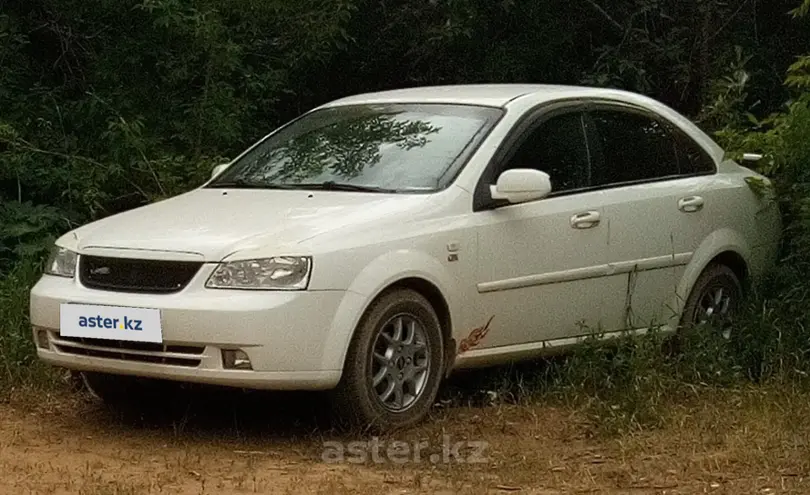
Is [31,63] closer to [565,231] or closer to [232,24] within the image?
[232,24]

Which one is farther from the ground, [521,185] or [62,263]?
[521,185]

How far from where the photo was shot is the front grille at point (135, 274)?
240 inches

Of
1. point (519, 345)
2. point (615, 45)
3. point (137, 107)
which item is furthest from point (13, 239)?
point (615, 45)

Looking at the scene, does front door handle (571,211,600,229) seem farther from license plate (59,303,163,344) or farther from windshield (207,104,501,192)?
license plate (59,303,163,344)

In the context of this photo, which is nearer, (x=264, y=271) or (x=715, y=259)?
(x=264, y=271)

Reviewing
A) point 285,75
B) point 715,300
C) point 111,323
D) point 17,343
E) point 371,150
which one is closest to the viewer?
point 111,323

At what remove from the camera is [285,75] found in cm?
1095

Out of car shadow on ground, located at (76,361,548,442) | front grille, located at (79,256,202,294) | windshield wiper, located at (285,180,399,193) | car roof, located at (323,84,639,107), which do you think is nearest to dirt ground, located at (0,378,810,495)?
car shadow on ground, located at (76,361,548,442)

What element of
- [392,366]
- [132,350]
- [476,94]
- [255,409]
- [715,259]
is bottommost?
[255,409]

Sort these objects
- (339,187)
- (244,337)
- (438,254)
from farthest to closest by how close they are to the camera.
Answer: (339,187)
(438,254)
(244,337)

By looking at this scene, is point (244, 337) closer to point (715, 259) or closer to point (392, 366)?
point (392, 366)

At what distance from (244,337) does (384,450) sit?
766mm

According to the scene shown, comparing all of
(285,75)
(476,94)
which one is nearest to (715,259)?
(476,94)

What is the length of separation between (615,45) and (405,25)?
1684 mm
